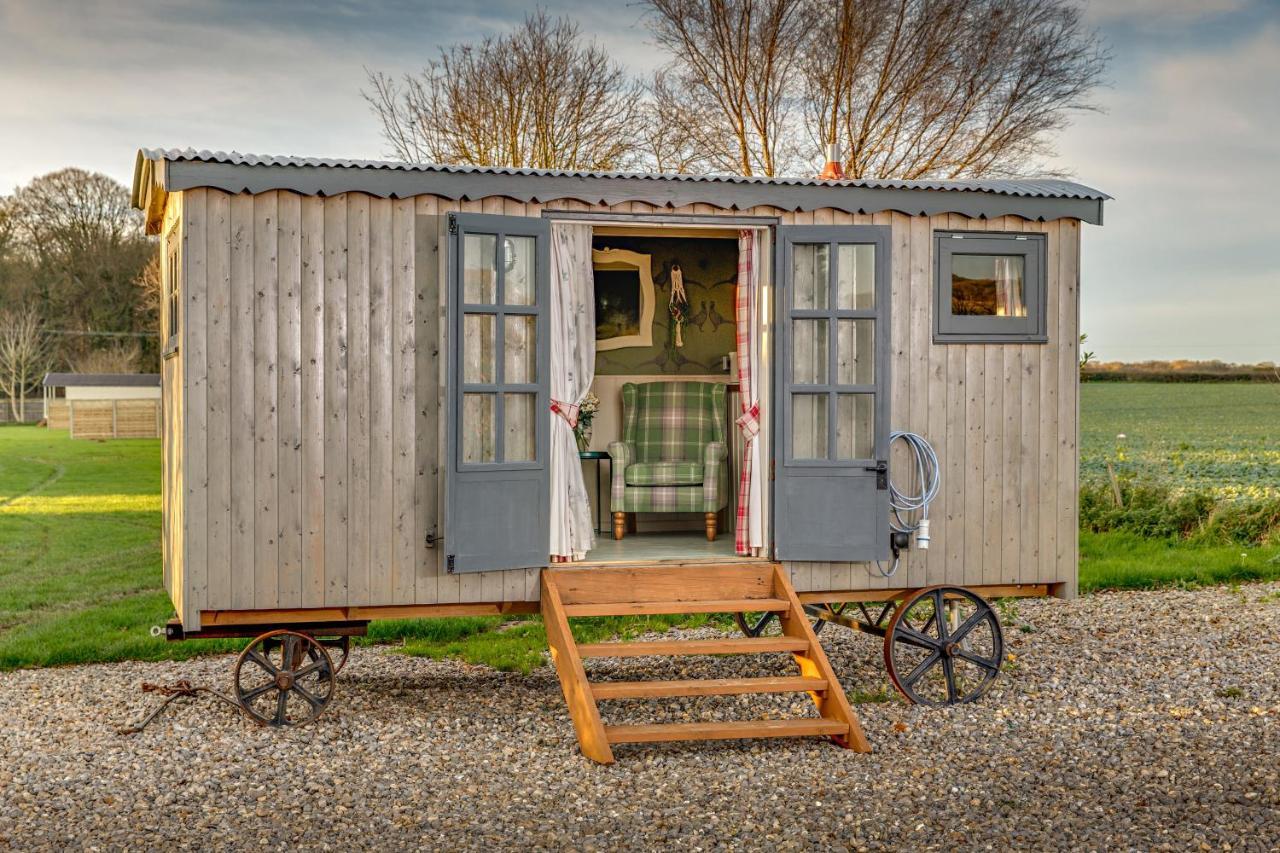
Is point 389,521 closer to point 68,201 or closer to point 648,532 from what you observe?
point 648,532

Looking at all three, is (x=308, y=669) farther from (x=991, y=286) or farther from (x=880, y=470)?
(x=991, y=286)

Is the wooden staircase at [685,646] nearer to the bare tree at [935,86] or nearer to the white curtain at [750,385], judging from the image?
the white curtain at [750,385]

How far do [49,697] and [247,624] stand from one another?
2.08m

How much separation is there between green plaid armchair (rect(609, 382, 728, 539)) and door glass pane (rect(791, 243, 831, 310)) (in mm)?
1459

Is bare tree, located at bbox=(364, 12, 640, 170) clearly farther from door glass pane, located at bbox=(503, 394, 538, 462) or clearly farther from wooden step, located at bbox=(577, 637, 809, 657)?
wooden step, located at bbox=(577, 637, 809, 657)

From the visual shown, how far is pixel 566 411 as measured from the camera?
5.93 meters

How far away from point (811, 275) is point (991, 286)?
97cm

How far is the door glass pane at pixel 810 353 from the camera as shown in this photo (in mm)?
5707

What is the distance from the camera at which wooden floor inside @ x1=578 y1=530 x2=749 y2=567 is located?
232 inches

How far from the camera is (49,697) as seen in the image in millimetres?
6715

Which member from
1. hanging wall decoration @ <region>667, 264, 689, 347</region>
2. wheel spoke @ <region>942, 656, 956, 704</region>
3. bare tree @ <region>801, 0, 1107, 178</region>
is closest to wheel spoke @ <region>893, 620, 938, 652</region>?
wheel spoke @ <region>942, 656, 956, 704</region>

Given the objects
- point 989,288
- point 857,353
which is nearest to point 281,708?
A: point 857,353

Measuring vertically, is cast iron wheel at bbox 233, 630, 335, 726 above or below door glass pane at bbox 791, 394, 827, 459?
below

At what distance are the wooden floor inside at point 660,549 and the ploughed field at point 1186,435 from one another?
22.0 feet
